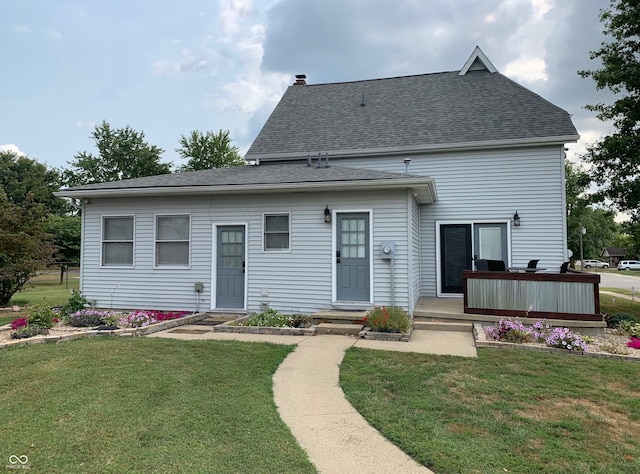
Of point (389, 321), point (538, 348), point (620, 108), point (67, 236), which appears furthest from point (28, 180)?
point (538, 348)

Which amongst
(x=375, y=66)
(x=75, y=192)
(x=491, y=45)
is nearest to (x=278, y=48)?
(x=375, y=66)

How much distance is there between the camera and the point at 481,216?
34.1 feet

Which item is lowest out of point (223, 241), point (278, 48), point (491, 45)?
point (223, 241)

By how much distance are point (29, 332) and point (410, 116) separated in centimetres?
1086

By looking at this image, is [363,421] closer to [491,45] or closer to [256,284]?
[256,284]

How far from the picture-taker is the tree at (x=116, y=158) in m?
37.0

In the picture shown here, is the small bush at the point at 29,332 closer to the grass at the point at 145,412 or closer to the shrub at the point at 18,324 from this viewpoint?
the shrub at the point at 18,324

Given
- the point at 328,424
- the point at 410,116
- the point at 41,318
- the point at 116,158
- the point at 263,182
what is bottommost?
the point at 328,424

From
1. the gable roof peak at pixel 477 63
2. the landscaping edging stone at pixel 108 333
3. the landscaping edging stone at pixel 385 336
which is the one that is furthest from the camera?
the gable roof peak at pixel 477 63

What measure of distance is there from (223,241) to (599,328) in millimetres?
7719

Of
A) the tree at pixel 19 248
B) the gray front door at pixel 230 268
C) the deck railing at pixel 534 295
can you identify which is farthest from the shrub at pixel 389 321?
the tree at pixel 19 248

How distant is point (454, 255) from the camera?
10.6 m

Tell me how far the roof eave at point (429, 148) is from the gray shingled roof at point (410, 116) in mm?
45

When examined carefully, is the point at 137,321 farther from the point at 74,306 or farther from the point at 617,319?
→ the point at 617,319
